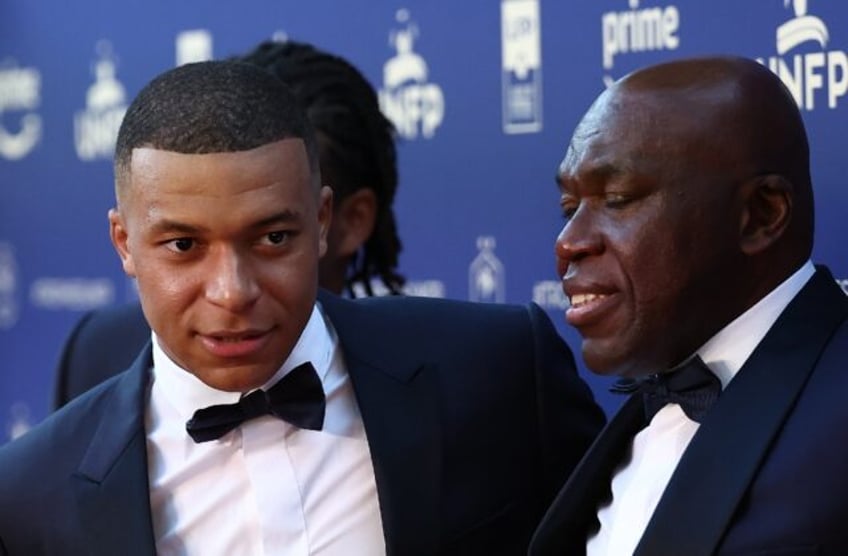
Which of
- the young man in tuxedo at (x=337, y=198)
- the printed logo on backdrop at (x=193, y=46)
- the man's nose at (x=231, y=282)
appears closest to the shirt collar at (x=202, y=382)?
the man's nose at (x=231, y=282)

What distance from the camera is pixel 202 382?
237cm

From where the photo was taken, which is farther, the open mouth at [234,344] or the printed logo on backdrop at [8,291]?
the printed logo on backdrop at [8,291]

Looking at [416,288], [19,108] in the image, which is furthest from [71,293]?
[416,288]

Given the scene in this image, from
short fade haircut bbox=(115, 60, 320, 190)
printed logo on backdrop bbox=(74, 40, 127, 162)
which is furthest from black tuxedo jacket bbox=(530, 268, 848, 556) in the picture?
printed logo on backdrop bbox=(74, 40, 127, 162)

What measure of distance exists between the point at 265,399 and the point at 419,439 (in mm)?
239

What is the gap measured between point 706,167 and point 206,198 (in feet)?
2.18

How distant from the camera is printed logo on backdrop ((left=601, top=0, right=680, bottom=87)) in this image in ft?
9.48

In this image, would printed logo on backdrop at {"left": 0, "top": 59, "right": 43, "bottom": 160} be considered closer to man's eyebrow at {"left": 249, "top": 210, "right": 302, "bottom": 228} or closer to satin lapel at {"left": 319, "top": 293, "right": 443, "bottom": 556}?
satin lapel at {"left": 319, "top": 293, "right": 443, "bottom": 556}

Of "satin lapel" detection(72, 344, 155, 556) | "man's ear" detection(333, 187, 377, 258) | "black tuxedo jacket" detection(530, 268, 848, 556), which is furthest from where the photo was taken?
"man's ear" detection(333, 187, 377, 258)

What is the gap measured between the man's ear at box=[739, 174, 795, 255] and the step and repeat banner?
24.6 inches

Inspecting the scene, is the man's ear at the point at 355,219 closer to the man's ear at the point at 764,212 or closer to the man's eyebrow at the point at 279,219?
the man's eyebrow at the point at 279,219

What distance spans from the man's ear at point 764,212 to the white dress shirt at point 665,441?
0.07m

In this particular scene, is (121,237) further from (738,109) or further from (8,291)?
(8,291)

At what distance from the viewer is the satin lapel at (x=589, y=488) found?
88.1 inches
